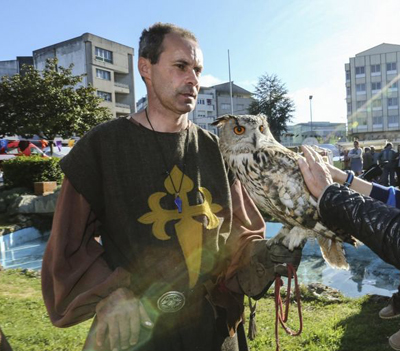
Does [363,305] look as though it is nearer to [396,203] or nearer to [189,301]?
[396,203]

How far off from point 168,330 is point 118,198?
0.65 metres

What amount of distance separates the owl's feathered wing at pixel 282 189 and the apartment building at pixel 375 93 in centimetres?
5618

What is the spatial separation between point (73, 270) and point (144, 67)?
1.03m

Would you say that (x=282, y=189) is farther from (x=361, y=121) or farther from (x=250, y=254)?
(x=361, y=121)

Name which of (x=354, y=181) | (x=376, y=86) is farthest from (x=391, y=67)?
(x=354, y=181)

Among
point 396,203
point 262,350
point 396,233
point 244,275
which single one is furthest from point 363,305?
point 396,233

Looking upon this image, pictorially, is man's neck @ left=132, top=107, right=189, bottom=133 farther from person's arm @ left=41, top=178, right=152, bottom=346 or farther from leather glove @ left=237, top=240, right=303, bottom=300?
leather glove @ left=237, top=240, right=303, bottom=300

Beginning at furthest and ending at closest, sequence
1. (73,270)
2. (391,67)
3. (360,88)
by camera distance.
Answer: (360,88) → (391,67) → (73,270)

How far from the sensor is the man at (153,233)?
1529 mm

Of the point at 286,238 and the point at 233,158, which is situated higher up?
the point at 233,158

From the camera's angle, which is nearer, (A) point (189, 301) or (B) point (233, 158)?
(A) point (189, 301)

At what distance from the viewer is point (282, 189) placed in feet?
6.89

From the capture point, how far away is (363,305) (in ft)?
15.1

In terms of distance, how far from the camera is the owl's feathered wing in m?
2.09
